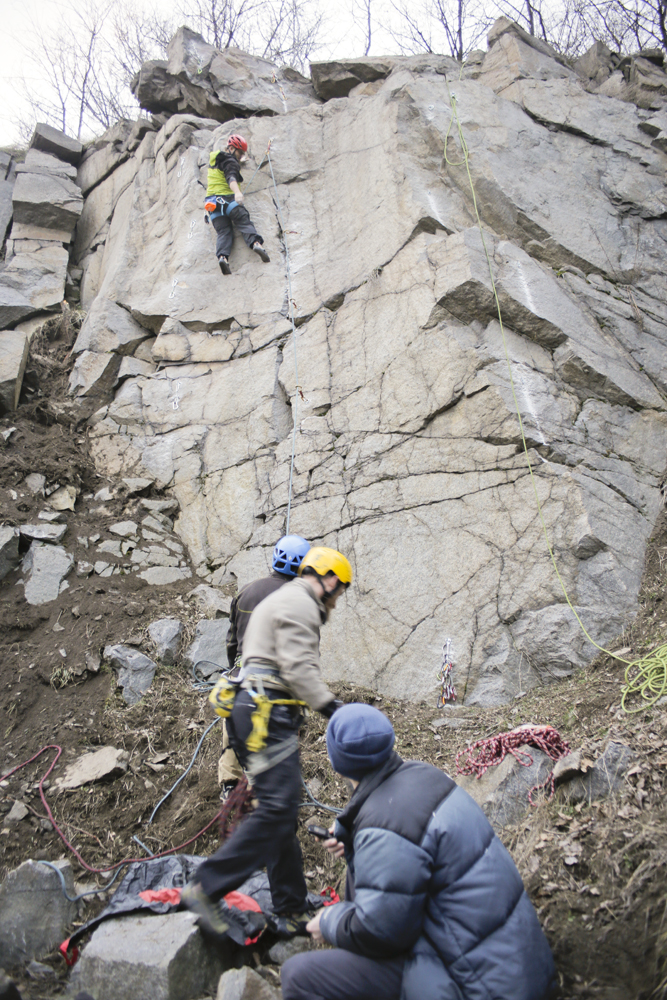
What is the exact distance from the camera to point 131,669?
519cm

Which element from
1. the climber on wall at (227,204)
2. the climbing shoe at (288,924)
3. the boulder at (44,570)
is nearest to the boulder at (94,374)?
the climber on wall at (227,204)

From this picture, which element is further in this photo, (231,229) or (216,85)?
(216,85)

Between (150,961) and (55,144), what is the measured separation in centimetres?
1241

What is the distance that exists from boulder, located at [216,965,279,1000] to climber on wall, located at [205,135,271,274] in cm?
722

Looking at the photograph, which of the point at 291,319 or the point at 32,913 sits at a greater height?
the point at 291,319

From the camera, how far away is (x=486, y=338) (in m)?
6.11

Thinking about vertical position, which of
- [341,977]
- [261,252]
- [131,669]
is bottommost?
[131,669]

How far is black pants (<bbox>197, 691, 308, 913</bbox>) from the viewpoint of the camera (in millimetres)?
2820

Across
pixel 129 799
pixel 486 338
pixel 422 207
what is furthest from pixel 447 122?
pixel 129 799

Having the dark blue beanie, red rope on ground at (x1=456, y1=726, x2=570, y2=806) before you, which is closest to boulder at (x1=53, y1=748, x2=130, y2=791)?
red rope on ground at (x1=456, y1=726, x2=570, y2=806)

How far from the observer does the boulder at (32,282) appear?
8.59 metres

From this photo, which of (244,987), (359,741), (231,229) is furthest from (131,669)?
(231,229)

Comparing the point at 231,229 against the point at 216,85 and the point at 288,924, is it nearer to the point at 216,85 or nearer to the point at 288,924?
the point at 216,85

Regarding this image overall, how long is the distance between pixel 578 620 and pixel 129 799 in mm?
3375
